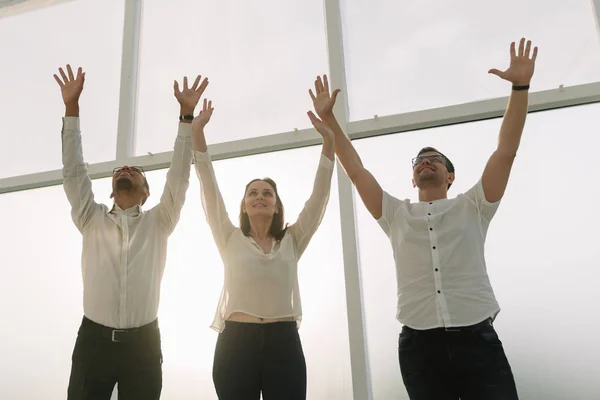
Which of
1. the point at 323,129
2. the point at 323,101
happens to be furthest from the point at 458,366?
the point at 323,101

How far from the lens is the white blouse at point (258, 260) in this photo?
59.2 inches

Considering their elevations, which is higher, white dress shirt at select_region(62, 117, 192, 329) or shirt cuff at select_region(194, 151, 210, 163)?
shirt cuff at select_region(194, 151, 210, 163)

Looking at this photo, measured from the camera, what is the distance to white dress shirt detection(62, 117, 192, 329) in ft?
5.22

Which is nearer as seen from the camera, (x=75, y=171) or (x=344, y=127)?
(x=75, y=171)

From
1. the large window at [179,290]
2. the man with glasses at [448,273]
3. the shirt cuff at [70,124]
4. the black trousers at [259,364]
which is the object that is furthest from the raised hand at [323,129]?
the shirt cuff at [70,124]

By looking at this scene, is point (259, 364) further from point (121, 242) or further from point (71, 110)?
point (71, 110)

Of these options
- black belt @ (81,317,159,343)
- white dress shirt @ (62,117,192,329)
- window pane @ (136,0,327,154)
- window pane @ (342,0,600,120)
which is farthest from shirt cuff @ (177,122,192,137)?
window pane @ (342,0,600,120)

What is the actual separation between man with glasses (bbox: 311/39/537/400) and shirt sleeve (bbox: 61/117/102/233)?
0.93 metres

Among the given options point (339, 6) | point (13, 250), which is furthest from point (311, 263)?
point (13, 250)

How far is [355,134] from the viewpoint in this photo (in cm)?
220

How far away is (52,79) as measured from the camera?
9.12ft

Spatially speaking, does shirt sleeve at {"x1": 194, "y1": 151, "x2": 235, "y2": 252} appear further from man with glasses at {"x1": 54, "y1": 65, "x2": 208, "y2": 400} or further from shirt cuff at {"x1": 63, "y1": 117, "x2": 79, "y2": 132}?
shirt cuff at {"x1": 63, "y1": 117, "x2": 79, "y2": 132}

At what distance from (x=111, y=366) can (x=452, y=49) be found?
6.16 ft

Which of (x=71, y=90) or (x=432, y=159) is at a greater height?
(x=71, y=90)
